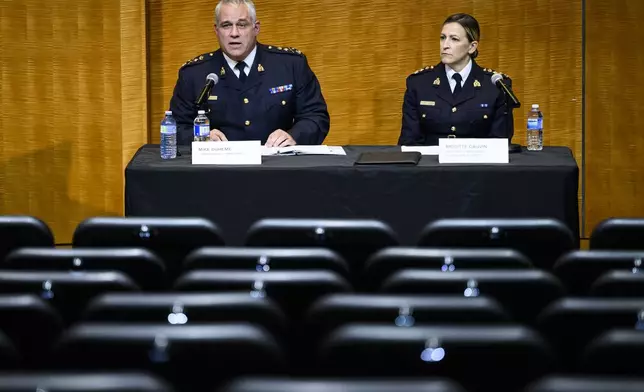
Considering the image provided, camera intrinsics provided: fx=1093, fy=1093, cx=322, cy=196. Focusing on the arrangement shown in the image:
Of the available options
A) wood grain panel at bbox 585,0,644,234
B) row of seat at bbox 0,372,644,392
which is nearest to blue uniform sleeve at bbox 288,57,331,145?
wood grain panel at bbox 585,0,644,234

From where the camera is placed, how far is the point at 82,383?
1.71 m

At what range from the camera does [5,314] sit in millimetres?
2307

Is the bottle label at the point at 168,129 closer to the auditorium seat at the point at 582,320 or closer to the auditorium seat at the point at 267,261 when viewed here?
the auditorium seat at the point at 267,261

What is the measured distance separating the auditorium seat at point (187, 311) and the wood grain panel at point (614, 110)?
4924mm

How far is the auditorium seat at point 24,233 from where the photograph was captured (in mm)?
3467

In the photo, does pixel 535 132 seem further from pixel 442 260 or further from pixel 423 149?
pixel 442 260

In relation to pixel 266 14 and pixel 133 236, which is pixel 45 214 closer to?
pixel 266 14

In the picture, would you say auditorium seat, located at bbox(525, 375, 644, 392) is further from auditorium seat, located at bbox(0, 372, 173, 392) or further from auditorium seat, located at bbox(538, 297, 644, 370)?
auditorium seat, located at bbox(0, 372, 173, 392)

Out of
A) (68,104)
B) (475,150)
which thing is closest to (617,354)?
(475,150)

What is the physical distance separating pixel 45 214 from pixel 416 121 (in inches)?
98.7

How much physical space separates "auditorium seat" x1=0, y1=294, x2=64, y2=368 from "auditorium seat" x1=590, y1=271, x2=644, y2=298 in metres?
1.27

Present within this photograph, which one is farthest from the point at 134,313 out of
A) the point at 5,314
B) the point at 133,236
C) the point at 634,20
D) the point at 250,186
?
the point at 634,20

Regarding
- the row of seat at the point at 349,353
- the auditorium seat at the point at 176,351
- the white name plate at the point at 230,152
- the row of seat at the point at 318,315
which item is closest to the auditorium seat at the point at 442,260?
the row of seat at the point at 318,315

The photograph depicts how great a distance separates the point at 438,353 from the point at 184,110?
3.65 metres
